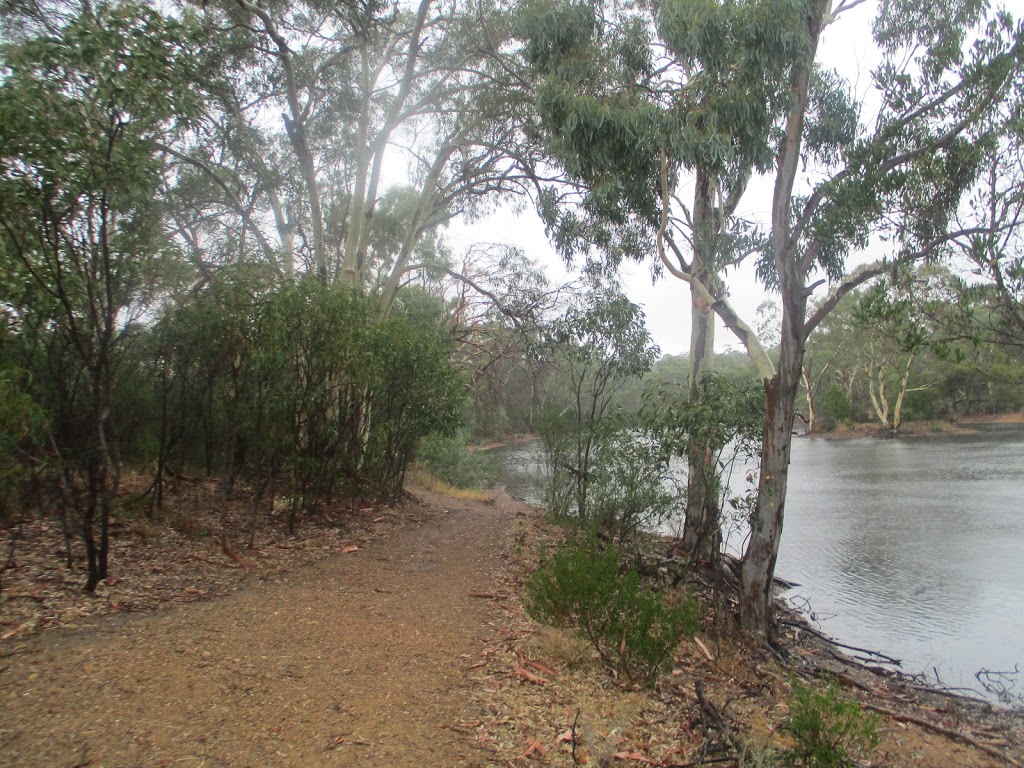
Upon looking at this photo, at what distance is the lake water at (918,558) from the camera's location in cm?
787

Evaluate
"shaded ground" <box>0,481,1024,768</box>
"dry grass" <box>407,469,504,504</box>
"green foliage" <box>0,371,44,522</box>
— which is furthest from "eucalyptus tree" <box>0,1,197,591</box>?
"dry grass" <box>407,469,504,504</box>

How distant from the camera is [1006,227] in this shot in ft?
Answer: 22.1

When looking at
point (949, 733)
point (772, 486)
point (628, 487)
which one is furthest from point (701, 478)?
point (949, 733)

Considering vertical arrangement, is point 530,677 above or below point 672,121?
below

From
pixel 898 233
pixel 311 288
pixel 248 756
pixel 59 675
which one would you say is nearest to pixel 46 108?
pixel 311 288

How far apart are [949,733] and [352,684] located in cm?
414

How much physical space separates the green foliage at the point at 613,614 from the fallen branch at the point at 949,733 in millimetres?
1929

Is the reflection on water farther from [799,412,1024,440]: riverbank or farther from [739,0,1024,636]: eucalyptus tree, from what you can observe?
[799,412,1024,440]: riverbank

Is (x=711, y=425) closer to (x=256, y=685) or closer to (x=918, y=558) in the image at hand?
(x=256, y=685)

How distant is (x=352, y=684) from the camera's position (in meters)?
3.93

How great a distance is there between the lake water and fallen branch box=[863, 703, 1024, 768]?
2198mm

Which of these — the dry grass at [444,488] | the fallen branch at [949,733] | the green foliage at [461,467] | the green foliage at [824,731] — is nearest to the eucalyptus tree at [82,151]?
the green foliage at [824,731]

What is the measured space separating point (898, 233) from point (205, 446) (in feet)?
27.3

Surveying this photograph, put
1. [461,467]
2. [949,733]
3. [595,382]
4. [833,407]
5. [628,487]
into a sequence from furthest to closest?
1. [833,407]
2. [461,467]
3. [595,382]
4. [628,487]
5. [949,733]
